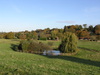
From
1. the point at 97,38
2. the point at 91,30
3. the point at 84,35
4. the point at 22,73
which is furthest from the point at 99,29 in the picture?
the point at 22,73

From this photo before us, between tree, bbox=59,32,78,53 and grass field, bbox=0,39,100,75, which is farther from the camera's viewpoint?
tree, bbox=59,32,78,53

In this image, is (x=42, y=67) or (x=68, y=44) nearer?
(x=42, y=67)

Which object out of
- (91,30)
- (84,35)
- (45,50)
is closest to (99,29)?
(91,30)

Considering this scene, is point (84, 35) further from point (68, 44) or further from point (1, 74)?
point (1, 74)

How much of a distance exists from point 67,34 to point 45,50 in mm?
11120

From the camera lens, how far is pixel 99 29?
402 ft

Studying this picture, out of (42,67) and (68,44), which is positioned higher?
(42,67)

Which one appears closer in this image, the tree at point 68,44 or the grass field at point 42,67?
the grass field at point 42,67

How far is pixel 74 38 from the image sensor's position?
43344mm

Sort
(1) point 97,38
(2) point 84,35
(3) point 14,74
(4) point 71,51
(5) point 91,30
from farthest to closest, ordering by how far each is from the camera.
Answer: (5) point 91,30
(2) point 84,35
(1) point 97,38
(4) point 71,51
(3) point 14,74

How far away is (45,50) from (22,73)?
4357cm

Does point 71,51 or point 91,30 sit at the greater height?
point 91,30

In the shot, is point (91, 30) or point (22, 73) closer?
point (22, 73)

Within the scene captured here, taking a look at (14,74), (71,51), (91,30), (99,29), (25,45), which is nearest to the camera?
(14,74)
